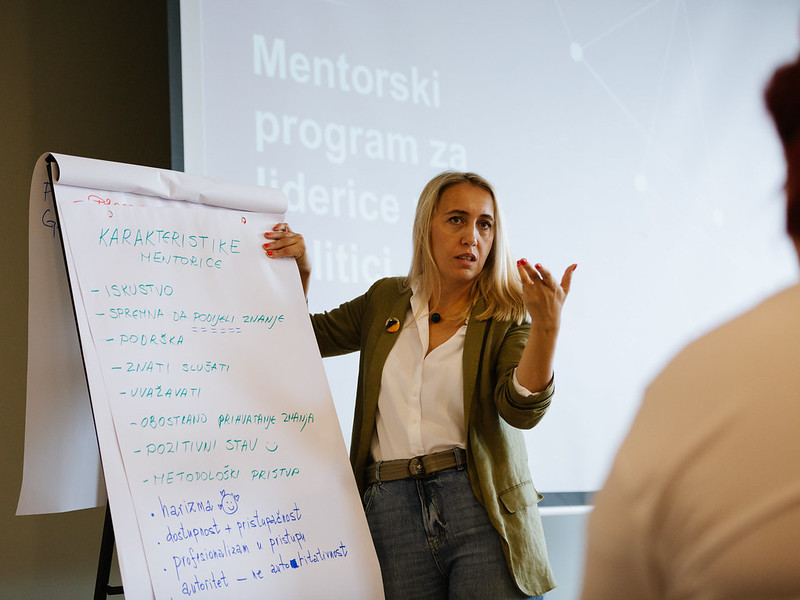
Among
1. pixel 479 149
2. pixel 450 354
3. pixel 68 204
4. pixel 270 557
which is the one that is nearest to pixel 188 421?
pixel 270 557

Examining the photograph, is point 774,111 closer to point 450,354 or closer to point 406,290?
point 450,354

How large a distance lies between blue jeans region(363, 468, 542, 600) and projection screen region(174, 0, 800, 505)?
32.2 inches

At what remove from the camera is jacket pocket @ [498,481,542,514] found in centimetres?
153

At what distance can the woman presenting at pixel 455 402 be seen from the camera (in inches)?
58.6

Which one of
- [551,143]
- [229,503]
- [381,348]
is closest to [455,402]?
[381,348]

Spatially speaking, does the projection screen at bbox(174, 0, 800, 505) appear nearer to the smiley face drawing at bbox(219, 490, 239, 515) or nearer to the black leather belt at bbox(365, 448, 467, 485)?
the black leather belt at bbox(365, 448, 467, 485)

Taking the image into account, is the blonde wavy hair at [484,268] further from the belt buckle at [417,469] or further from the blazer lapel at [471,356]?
the belt buckle at [417,469]

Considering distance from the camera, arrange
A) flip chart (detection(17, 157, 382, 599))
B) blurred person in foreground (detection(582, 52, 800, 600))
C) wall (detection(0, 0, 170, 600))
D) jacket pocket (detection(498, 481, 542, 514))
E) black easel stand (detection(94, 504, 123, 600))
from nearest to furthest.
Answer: blurred person in foreground (detection(582, 52, 800, 600)), flip chart (detection(17, 157, 382, 599)), black easel stand (detection(94, 504, 123, 600)), jacket pocket (detection(498, 481, 542, 514)), wall (detection(0, 0, 170, 600))

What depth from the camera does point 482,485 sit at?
1510mm

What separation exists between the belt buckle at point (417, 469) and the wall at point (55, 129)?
1.28 metres

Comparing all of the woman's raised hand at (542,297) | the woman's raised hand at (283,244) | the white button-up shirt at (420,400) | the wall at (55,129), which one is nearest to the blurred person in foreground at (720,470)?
the woman's raised hand at (542,297)

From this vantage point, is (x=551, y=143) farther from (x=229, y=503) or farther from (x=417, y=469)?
(x=229, y=503)

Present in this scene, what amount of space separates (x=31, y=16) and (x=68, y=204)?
142cm

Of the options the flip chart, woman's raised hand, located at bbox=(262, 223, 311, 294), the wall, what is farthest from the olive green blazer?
the wall
